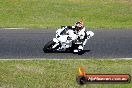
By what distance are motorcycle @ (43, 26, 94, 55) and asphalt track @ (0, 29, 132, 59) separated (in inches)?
10.4

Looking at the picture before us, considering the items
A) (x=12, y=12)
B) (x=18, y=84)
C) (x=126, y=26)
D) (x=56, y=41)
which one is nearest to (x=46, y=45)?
(x=56, y=41)

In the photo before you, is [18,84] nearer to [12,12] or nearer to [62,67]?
[62,67]

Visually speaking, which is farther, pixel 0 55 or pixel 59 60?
pixel 0 55

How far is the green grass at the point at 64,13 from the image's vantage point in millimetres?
28520

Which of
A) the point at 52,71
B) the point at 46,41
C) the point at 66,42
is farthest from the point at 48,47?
the point at 52,71

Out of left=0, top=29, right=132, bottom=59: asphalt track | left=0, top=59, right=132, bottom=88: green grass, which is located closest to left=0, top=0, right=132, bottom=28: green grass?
left=0, top=29, right=132, bottom=59: asphalt track

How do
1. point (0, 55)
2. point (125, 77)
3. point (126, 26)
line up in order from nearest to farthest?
point (125, 77)
point (0, 55)
point (126, 26)

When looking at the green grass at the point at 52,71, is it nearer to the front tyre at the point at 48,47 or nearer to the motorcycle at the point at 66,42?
the motorcycle at the point at 66,42

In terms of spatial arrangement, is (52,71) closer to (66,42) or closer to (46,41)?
(66,42)

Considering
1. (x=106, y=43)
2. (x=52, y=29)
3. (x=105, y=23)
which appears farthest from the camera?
(x=105, y=23)

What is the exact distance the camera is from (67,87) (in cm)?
1447

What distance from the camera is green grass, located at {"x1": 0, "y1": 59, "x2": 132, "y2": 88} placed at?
1460 cm

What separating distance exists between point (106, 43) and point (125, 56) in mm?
2660

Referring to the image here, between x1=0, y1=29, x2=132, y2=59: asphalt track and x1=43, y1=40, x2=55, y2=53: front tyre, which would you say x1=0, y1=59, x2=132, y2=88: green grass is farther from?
x1=43, y1=40, x2=55, y2=53: front tyre
